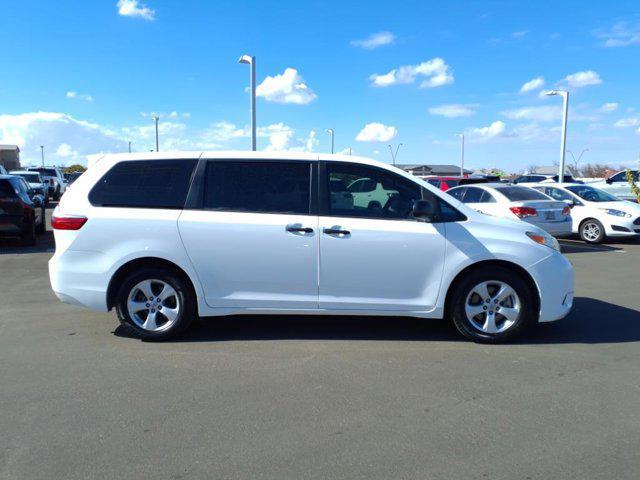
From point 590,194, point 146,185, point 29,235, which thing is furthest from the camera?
point 590,194

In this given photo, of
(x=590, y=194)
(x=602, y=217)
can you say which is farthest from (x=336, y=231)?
(x=590, y=194)

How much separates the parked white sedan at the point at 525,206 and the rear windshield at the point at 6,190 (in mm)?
9865

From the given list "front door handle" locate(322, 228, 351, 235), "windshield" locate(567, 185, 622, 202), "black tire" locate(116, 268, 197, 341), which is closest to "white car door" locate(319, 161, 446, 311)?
"front door handle" locate(322, 228, 351, 235)

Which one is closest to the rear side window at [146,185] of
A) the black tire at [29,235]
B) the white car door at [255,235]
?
the white car door at [255,235]

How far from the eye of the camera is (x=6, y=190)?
11023mm

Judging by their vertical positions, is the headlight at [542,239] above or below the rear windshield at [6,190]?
below

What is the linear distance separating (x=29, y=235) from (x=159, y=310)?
8.30 metres

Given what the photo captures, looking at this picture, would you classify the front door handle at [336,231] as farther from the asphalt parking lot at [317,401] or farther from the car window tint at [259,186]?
the asphalt parking lot at [317,401]

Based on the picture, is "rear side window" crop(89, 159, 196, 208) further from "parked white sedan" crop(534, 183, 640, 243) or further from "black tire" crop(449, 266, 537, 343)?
"parked white sedan" crop(534, 183, 640, 243)

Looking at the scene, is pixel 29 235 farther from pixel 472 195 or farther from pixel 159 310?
pixel 472 195

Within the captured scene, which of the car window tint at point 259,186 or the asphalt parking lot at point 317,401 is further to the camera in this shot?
the car window tint at point 259,186

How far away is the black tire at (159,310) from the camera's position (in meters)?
5.05

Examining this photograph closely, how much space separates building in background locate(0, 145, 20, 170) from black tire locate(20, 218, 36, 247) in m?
30.5

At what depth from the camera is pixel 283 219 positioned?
195 inches
